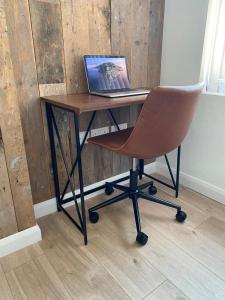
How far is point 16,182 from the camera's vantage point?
134cm

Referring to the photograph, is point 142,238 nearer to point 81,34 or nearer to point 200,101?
point 200,101

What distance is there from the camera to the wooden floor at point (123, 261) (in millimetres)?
1169

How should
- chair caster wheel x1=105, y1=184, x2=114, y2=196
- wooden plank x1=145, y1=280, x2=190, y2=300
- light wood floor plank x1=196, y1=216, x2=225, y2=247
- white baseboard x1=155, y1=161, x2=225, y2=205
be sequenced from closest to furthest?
wooden plank x1=145, y1=280, x2=190, y2=300 → light wood floor plank x1=196, y1=216, x2=225, y2=247 → white baseboard x1=155, y1=161, x2=225, y2=205 → chair caster wheel x1=105, y1=184, x2=114, y2=196

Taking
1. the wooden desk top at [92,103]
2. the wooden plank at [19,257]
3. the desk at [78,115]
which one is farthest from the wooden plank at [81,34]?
the wooden plank at [19,257]

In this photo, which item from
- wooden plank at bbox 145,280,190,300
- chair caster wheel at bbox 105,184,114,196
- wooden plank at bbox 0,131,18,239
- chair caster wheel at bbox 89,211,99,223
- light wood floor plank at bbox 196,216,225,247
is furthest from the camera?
chair caster wheel at bbox 105,184,114,196

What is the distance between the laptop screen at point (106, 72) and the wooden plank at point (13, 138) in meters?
0.53

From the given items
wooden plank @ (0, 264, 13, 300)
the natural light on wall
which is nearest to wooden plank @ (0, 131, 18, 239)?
wooden plank @ (0, 264, 13, 300)

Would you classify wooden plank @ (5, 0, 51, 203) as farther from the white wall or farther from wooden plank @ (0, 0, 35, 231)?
the white wall

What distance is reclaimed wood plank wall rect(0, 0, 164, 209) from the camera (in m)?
1.35

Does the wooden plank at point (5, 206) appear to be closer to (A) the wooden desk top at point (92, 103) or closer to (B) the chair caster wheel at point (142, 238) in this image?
(A) the wooden desk top at point (92, 103)

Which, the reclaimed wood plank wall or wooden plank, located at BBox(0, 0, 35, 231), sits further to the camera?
the reclaimed wood plank wall

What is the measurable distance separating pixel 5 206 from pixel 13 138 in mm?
392

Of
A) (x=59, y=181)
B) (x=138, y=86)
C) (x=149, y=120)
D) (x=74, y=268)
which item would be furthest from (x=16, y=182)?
(x=138, y=86)

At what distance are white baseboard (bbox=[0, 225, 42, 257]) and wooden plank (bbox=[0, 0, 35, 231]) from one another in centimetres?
4
